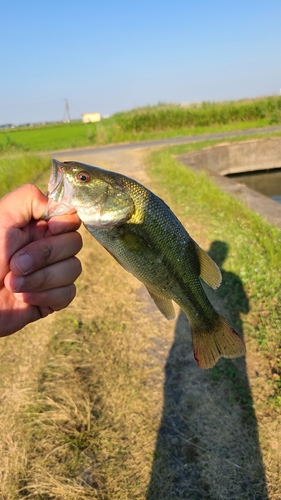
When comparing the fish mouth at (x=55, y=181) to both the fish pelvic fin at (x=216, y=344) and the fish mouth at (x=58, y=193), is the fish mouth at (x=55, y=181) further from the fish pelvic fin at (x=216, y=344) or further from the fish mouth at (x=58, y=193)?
the fish pelvic fin at (x=216, y=344)

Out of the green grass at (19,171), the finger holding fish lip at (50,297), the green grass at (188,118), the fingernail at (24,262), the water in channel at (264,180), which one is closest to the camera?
the fingernail at (24,262)

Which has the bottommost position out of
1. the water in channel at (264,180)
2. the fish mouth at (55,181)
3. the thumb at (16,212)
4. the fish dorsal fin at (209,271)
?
the water in channel at (264,180)

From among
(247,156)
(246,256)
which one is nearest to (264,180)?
(247,156)

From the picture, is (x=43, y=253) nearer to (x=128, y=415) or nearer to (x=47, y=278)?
(x=47, y=278)

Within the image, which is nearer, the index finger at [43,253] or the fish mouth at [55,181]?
the fish mouth at [55,181]

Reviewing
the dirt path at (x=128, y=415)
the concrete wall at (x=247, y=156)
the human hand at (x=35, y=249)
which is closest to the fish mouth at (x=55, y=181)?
the human hand at (x=35, y=249)

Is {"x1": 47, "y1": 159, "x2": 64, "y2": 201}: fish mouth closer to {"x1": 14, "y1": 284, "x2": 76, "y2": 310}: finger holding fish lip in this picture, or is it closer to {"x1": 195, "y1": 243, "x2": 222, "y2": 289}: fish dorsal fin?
{"x1": 14, "y1": 284, "x2": 76, "y2": 310}: finger holding fish lip
